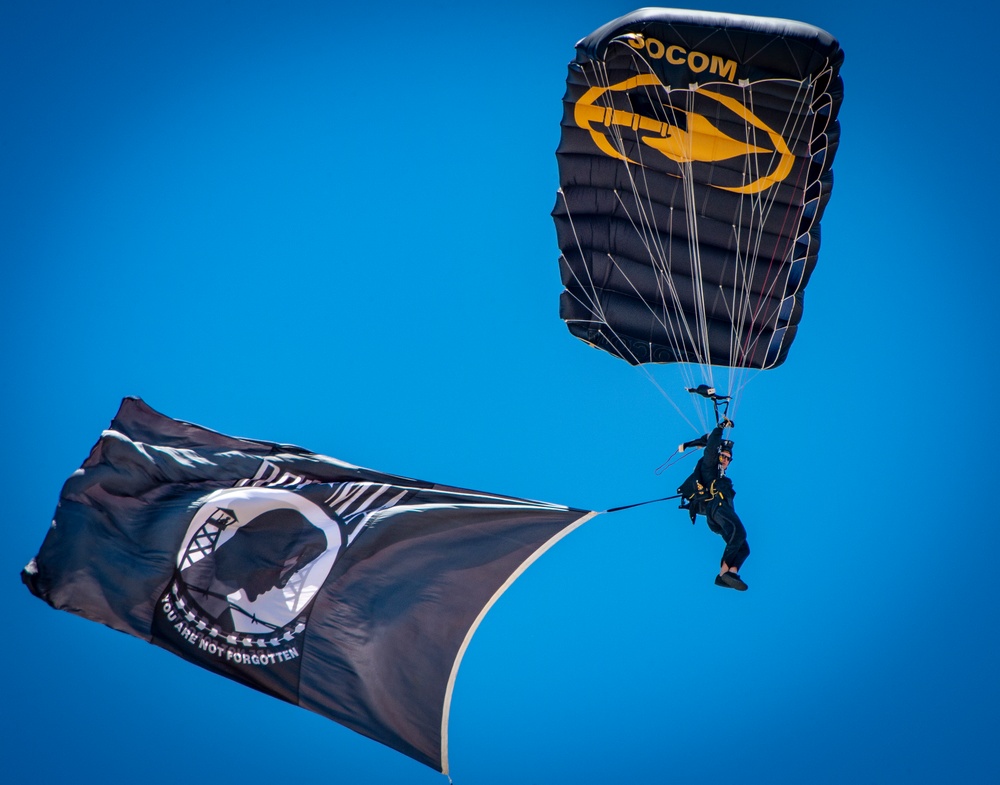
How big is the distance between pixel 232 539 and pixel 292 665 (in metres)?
1.14

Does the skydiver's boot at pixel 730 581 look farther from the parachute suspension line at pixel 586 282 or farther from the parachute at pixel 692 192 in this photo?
the parachute suspension line at pixel 586 282

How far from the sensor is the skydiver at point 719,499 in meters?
10.1

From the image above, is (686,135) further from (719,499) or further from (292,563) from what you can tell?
(292,563)

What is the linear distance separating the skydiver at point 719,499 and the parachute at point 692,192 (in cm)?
101

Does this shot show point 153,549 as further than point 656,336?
No

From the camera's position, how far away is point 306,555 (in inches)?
416

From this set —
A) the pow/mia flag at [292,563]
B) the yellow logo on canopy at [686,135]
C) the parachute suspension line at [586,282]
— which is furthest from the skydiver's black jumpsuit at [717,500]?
the yellow logo on canopy at [686,135]

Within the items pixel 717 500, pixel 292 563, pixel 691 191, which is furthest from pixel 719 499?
pixel 292 563

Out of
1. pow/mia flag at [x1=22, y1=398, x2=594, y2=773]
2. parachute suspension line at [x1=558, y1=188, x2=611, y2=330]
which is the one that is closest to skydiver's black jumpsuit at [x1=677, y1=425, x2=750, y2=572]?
pow/mia flag at [x1=22, y1=398, x2=594, y2=773]

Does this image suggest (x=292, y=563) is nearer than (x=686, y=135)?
Yes

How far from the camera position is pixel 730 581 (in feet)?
32.8

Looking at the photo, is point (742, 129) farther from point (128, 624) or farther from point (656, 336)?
point (128, 624)

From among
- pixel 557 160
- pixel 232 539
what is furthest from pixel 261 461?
pixel 557 160

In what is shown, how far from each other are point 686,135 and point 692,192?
1.51 feet
